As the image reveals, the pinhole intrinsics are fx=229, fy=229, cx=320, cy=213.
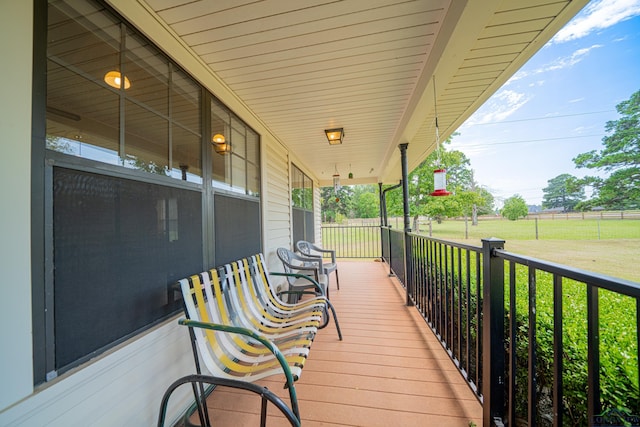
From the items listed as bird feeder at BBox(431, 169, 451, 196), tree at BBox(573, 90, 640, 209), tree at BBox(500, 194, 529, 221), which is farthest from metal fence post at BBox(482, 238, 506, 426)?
tree at BBox(500, 194, 529, 221)

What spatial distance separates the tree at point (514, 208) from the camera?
9.25 meters

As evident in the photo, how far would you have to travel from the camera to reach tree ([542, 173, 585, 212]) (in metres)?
4.57

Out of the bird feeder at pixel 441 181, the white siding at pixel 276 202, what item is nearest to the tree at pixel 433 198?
the white siding at pixel 276 202

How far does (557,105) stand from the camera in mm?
7871

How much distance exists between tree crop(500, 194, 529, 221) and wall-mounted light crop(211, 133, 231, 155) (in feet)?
35.8

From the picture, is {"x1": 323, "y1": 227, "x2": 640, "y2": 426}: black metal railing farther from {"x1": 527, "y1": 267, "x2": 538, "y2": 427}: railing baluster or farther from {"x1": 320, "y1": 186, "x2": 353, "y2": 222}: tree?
{"x1": 320, "y1": 186, "x2": 353, "y2": 222}: tree

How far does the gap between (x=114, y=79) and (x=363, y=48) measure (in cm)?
156

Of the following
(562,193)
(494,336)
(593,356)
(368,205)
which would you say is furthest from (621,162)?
(368,205)

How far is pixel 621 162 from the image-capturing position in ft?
10.4

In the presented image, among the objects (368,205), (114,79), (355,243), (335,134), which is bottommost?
(355,243)

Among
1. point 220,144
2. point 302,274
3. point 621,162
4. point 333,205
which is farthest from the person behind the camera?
point 333,205

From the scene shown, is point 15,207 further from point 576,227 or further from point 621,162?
point 576,227

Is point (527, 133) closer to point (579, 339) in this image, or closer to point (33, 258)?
point (579, 339)

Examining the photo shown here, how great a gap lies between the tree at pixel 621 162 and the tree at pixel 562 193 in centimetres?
89
